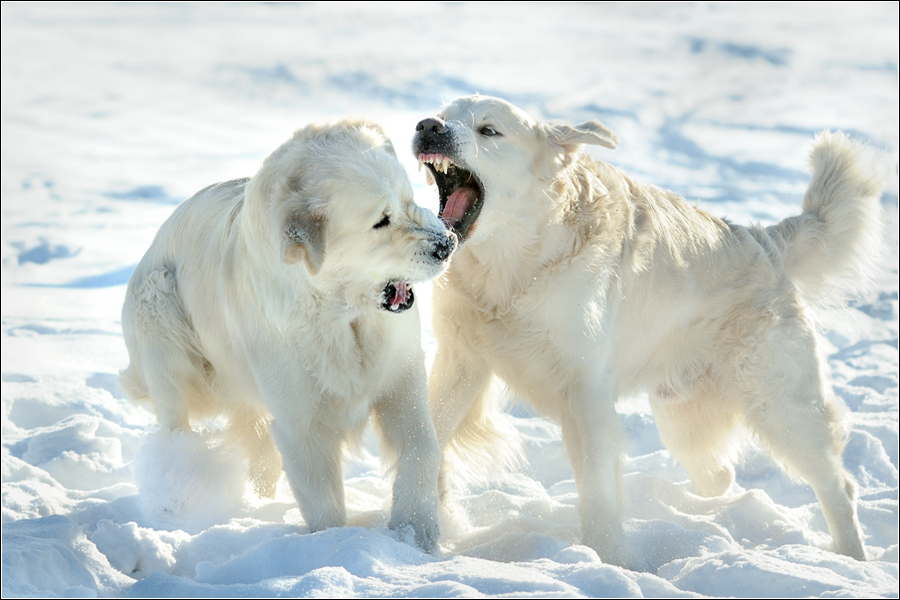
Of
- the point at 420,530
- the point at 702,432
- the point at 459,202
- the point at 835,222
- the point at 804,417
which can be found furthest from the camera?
the point at 835,222

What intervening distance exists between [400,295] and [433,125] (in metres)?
1.04

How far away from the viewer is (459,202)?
4.54 meters

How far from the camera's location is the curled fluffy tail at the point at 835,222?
18.3 feet

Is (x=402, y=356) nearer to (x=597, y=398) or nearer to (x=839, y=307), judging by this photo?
(x=597, y=398)

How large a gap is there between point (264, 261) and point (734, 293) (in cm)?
300

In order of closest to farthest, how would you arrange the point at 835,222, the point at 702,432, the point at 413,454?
the point at 413,454
the point at 702,432
the point at 835,222

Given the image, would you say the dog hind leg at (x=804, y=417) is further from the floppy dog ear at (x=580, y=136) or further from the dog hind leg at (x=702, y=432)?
the floppy dog ear at (x=580, y=136)

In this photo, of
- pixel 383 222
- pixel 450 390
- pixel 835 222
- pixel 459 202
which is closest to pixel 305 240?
pixel 383 222

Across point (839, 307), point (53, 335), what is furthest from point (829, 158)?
point (53, 335)

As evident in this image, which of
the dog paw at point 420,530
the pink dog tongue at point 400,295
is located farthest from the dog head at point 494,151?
the dog paw at point 420,530

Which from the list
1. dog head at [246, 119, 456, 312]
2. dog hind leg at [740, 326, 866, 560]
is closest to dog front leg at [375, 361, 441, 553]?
dog head at [246, 119, 456, 312]

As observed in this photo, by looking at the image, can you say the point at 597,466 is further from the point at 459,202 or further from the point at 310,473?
the point at 459,202

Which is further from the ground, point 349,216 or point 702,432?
point 349,216

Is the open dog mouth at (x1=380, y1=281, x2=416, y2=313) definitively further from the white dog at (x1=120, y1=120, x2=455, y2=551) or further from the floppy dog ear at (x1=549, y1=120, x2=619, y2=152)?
the floppy dog ear at (x1=549, y1=120, x2=619, y2=152)
